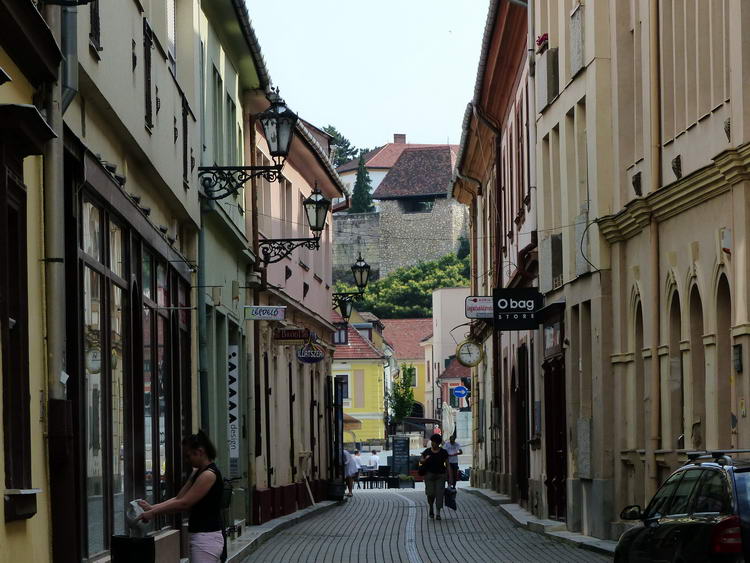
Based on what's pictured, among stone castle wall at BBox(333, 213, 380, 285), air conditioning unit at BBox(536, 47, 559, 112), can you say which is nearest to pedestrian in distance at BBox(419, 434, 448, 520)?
air conditioning unit at BBox(536, 47, 559, 112)

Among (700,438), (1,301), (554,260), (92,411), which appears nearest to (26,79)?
(1,301)

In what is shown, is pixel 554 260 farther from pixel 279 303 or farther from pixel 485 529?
pixel 279 303

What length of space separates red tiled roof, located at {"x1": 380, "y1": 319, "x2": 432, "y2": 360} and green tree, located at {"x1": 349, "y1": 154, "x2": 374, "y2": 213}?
59.7 feet

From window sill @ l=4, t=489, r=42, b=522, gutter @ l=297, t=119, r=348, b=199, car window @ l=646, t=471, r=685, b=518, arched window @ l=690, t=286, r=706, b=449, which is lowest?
car window @ l=646, t=471, r=685, b=518

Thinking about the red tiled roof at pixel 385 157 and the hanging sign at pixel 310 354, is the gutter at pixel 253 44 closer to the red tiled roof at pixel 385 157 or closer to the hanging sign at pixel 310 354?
the hanging sign at pixel 310 354

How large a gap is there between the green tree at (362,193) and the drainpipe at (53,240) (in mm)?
158187

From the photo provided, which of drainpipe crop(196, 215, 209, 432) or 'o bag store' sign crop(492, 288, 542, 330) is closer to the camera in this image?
drainpipe crop(196, 215, 209, 432)

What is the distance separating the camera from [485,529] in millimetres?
26969

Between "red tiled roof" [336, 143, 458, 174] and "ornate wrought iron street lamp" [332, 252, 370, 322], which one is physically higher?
"red tiled roof" [336, 143, 458, 174]

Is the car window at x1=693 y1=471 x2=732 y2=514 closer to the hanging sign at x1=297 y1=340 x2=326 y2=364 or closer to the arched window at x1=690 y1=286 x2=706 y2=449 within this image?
the arched window at x1=690 y1=286 x2=706 y2=449

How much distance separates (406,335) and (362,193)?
71.6 ft

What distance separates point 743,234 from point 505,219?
20865mm

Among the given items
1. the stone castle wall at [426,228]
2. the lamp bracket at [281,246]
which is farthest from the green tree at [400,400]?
the lamp bracket at [281,246]

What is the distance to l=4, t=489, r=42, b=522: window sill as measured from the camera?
912 cm
